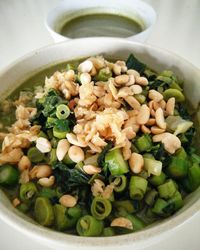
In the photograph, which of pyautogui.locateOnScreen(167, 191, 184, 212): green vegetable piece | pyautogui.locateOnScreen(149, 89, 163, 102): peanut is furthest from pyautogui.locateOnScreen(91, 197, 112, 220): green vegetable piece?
pyautogui.locateOnScreen(149, 89, 163, 102): peanut

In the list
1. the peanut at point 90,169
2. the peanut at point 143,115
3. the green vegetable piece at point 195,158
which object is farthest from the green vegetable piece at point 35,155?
the green vegetable piece at point 195,158

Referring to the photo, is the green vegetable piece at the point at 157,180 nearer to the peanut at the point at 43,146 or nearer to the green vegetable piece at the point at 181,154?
the green vegetable piece at the point at 181,154

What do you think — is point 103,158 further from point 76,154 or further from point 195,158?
point 195,158

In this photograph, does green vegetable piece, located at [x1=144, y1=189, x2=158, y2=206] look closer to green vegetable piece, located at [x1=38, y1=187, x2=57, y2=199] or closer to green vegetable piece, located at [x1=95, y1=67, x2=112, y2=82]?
green vegetable piece, located at [x1=38, y1=187, x2=57, y2=199]

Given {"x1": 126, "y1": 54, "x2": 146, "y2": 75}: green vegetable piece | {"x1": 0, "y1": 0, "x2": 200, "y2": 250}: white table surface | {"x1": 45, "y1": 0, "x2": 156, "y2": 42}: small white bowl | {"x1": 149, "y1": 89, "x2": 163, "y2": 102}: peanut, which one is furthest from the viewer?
{"x1": 0, "y1": 0, "x2": 200, "y2": 250}: white table surface

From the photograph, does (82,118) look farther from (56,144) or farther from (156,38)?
(156,38)

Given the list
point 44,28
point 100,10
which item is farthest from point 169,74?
point 44,28

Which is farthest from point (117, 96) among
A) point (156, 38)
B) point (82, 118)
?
point (156, 38)
